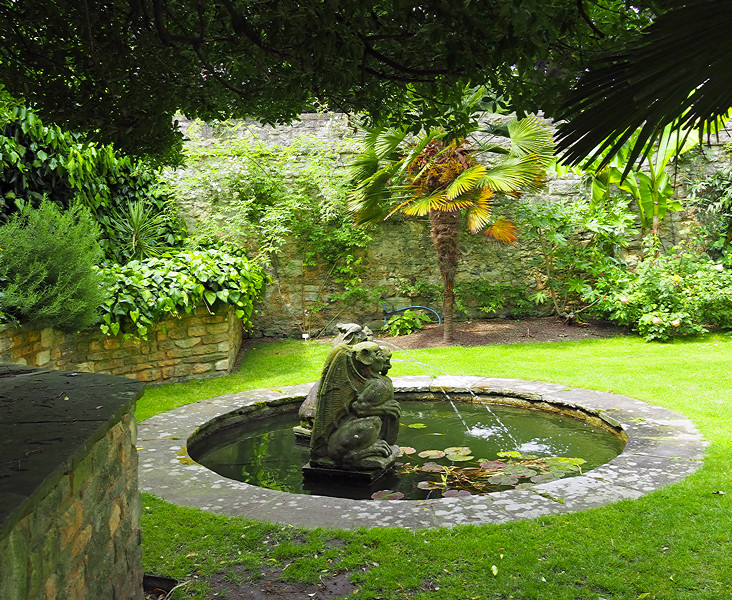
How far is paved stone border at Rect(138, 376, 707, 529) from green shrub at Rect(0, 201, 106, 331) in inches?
57.4

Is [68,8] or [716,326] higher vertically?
[68,8]

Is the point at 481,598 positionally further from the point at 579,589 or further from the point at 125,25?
the point at 125,25

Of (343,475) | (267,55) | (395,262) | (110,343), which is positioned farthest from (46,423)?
(395,262)

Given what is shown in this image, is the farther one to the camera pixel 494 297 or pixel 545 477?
pixel 494 297

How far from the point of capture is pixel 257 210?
11.2 metres

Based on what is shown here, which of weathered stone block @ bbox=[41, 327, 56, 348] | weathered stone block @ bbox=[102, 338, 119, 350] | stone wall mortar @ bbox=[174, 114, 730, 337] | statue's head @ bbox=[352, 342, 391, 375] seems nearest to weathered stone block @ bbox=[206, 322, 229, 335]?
weathered stone block @ bbox=[102, 338, 119, 350]

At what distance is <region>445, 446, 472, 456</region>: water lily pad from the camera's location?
5.38 metres

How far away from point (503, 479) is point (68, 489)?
3409 mm

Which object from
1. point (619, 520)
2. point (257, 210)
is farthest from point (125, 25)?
point (257, 210)

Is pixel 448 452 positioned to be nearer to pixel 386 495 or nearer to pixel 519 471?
pixel 519 471

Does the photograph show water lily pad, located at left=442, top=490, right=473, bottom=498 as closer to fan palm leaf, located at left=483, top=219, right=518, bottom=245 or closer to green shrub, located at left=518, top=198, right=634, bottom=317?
fan palm leaf, located at left=483, top=219, right=518, bottom=245

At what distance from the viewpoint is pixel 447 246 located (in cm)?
1035

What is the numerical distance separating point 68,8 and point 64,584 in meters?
2.24

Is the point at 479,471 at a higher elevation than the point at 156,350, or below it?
below
